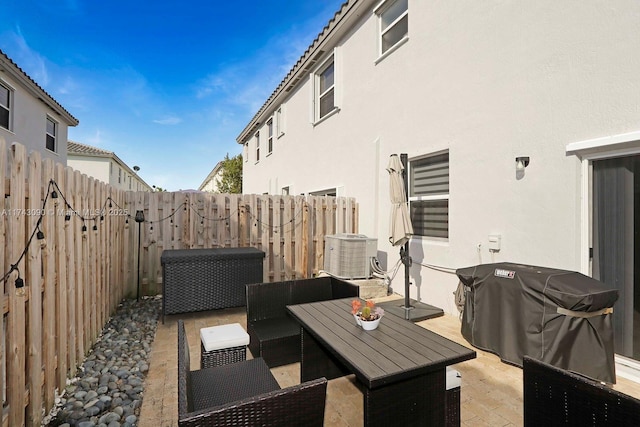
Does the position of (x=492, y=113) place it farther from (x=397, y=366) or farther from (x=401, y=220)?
(x=397, y=366)

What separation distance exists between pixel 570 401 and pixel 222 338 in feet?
7.41

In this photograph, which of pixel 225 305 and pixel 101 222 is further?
pixel 225 305

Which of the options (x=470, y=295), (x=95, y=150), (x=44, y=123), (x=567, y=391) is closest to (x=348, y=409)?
(x=567, y=391)

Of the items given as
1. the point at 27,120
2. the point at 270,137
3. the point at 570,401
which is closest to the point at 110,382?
the point at 570,401

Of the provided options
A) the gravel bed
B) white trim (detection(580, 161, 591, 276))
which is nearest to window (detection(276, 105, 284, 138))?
the gravel bed

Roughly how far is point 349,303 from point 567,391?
1.87 meters

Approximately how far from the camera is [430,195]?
5.43 m

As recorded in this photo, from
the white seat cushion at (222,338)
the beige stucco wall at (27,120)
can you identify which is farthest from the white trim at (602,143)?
the beige stucco wall at (27,120)

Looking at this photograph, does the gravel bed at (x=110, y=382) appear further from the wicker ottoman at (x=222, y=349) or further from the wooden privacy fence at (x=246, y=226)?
the wooden privacy fence at (x=246, y=226)

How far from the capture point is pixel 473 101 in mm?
4512

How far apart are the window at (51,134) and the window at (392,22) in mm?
13832

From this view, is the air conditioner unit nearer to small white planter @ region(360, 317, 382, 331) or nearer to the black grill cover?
the black grill cover

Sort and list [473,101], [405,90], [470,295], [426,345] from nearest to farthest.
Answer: [426,345], [470,295], [473,101], [405,90]

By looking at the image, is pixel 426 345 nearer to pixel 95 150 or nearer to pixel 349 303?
pixel 349 303
